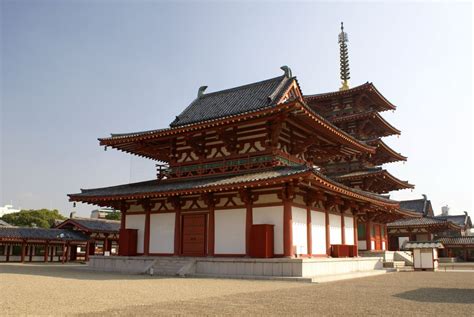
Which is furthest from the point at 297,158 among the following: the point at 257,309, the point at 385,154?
the point at 385,154

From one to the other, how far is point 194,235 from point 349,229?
1105cm

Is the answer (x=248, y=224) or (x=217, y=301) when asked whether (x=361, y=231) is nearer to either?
(x=248, y=224)

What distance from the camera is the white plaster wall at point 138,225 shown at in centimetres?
2770

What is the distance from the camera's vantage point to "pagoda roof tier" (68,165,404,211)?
20453 millimetres

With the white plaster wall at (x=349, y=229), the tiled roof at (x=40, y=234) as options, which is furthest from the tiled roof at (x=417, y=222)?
the tiled roof at (x=40, y=234)

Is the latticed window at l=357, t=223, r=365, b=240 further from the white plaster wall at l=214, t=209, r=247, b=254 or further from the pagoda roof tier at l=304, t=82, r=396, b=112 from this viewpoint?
the white plaster wall at l=214, t=209, r=247, b=254

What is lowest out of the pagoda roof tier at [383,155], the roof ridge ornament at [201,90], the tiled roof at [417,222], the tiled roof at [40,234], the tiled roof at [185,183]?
the tiled roof at [40,234]

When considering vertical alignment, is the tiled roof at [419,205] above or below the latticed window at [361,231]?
above

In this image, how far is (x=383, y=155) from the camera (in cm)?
4641

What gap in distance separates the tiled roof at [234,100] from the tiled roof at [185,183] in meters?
4.61

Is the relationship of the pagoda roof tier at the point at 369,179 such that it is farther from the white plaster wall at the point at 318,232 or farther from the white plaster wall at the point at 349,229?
the white plaster wall at the point at 318,232

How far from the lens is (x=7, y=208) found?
17500cm

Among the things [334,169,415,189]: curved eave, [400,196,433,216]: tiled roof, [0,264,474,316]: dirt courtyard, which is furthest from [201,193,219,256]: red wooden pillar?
[400,196,433,216]: tiled roof

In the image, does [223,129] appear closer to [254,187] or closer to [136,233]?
[254,187]
